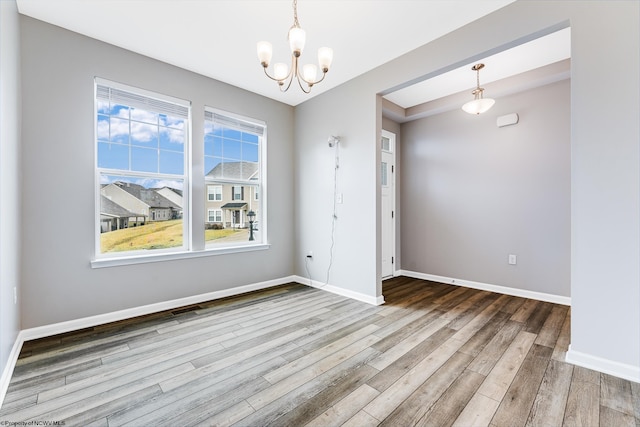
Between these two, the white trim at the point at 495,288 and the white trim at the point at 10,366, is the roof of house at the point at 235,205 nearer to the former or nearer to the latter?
the white trim at the point at 10,366

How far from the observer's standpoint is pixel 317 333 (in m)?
2.52

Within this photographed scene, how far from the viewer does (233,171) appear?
3.79m

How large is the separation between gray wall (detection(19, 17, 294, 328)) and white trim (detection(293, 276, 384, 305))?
1681mm

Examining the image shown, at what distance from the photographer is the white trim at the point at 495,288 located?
11.0 feet

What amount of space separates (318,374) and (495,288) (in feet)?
10.4

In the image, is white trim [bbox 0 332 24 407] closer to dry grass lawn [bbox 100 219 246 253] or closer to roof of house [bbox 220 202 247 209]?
dry grass lawn [bbox 100 219 246 253]

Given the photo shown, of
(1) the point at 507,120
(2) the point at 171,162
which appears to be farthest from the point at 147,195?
(1) the point at 507,120

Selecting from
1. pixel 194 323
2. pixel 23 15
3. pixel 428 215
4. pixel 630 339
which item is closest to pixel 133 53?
pixel 23 15

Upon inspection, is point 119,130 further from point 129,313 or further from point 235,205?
point 129,313

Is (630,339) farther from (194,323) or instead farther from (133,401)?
(194,323)

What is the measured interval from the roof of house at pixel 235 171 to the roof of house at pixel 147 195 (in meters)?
0.60

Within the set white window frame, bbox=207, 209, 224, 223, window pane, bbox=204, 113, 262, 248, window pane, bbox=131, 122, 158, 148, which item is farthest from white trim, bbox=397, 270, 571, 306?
window pane, bbox=131, 122, 158, 148

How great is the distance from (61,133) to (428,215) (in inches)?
188

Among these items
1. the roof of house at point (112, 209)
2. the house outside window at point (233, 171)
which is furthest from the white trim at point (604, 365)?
Result: the roof of house at point (112, 209)
